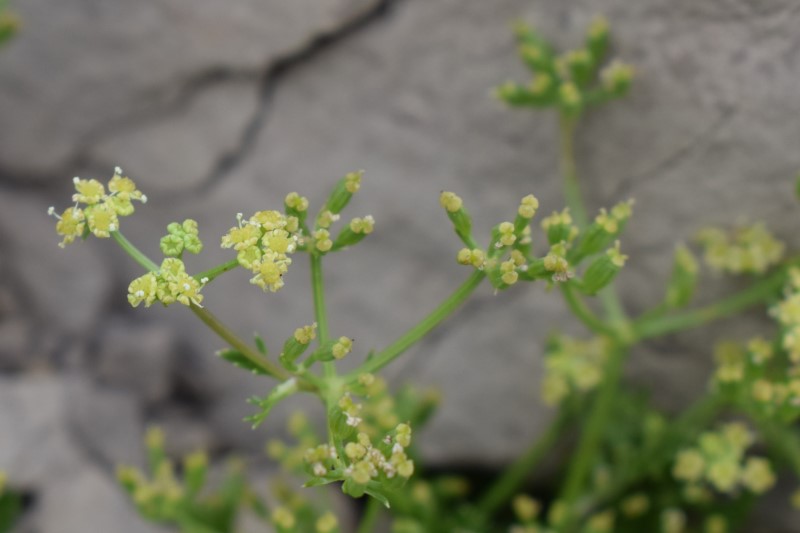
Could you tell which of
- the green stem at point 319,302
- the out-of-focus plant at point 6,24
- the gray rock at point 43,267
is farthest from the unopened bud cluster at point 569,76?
the gray rock at point 43,267

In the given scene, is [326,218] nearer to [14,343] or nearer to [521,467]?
[521,467]

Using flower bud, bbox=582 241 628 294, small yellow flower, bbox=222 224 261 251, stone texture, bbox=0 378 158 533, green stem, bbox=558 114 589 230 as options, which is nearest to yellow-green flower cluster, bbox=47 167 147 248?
small yellow flower, bbox=222 224 261 251

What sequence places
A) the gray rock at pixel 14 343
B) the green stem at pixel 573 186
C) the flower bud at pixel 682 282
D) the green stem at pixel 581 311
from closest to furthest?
the green stem at pixel 581 311, the flower bud at pixel 682 282, the green stem at pixel 573 186, the gray rock at pixel 14 343

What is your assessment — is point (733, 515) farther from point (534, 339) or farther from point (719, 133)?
point (719, 133)

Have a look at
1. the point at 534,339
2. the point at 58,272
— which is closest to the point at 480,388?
the point at 534,339

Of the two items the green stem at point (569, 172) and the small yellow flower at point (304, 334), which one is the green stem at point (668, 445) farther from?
the small yellow flower at point (304, 334)

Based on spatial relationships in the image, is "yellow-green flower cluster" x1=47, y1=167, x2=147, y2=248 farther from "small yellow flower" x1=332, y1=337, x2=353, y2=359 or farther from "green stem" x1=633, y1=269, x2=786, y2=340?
"green stem" x1=633, y1=269, x2=786, y2=340
